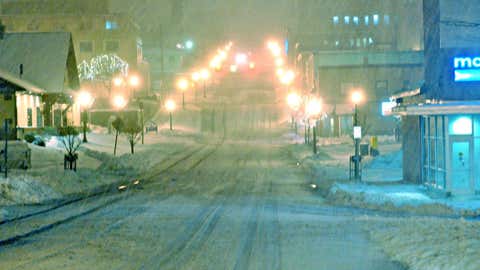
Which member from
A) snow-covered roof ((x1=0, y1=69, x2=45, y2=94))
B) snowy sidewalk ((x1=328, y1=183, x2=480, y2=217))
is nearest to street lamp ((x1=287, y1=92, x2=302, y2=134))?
snow-covered roof ((x1=0, y1=69, x2=45, y2=94))

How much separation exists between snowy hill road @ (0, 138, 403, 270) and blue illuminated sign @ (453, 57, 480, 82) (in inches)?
256

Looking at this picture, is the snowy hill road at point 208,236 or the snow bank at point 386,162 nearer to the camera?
the snowy hill road at point 208,236

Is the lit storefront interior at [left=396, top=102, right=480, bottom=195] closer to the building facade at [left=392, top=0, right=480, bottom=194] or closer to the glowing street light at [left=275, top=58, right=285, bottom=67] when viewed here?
the building facade at [left=392, top=0, right=480, bottom=194]

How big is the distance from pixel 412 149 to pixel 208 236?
1535cm

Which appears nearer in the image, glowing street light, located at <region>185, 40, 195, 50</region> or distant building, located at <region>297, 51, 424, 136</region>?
distant building, located at <region>297, 51, 424, 136</region>

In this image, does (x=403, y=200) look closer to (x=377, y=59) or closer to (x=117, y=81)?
(x=377, y=59)

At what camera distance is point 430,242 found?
12.1 meters

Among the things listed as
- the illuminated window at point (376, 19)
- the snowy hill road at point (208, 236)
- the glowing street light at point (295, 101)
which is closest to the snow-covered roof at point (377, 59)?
the glowing street light at point (295, 101)

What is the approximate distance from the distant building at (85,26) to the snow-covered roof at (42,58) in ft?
90.4

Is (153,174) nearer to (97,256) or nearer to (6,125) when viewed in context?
(6,125)

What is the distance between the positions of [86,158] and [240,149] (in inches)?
599

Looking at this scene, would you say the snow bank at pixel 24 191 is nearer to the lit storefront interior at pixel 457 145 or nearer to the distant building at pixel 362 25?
the lit storefront interior at pixel 457 145

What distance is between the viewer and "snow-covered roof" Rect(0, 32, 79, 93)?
52250 millimetres

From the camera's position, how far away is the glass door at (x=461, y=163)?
2262 cm
